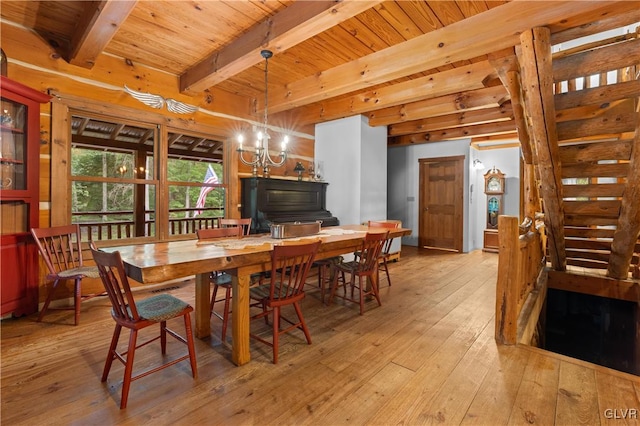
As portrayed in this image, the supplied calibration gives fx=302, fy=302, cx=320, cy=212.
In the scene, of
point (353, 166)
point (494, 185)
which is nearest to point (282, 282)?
point (353, 166)

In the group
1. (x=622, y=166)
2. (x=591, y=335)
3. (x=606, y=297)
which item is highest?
(x=622, y=166)

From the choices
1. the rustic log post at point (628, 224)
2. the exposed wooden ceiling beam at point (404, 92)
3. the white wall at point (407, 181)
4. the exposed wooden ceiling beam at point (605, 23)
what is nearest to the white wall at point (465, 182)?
the white wall at point (407, 181)

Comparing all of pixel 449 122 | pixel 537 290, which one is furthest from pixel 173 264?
pixel 449 122

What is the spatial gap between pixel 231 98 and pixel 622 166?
4819mm

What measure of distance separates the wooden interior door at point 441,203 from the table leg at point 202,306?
5.64m

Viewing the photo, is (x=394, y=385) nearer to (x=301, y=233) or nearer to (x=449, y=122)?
(x=301, y=233)

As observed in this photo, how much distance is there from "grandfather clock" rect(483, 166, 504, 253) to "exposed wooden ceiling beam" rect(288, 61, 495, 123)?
11.9 feet

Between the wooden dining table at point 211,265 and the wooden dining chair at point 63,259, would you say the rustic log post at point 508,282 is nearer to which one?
the wooden dining table at point 211,265

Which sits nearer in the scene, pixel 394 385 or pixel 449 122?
pixel 394 385

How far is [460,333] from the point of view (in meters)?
2.63

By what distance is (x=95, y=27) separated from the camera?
252 cm

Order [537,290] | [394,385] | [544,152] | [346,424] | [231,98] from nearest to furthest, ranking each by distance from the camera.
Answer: [346,424], [394,385], [544,152], [537,290], [231,98]

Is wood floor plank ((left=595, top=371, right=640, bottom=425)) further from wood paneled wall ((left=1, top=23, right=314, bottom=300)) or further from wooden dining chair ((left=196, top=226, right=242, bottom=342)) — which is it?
wood paneled wall ((left=1, top=23, right=314, bottom=300))

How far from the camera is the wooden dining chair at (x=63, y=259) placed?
2732mm
